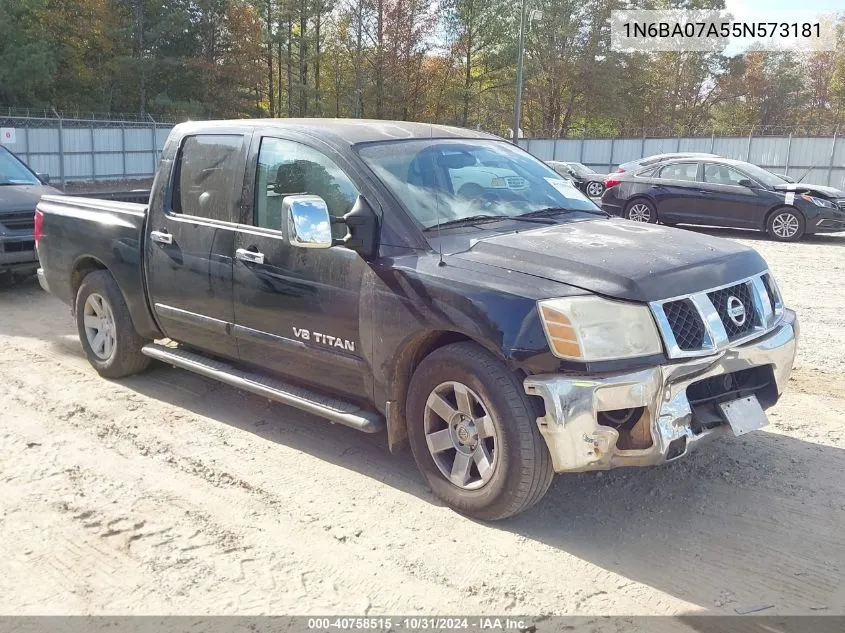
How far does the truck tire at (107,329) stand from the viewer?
5.71 meters

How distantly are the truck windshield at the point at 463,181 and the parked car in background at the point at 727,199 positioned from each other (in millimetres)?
10733

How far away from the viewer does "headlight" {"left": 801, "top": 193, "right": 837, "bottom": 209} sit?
46.3ft

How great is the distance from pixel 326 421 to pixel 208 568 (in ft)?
5.98

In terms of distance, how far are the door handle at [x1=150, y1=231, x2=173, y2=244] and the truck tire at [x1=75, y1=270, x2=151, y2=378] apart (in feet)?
2.16

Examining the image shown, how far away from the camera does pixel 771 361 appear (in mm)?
3893

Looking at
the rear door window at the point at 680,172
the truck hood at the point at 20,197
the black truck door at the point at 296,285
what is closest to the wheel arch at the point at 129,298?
the black truck door at the point at 296,285

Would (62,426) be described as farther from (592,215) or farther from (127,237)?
(592,215)

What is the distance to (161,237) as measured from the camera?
17.2 ft

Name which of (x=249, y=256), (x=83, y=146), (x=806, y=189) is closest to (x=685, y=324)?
(x=249, y=256)

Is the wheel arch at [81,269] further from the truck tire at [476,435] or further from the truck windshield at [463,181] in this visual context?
the truck tire at [476,435]

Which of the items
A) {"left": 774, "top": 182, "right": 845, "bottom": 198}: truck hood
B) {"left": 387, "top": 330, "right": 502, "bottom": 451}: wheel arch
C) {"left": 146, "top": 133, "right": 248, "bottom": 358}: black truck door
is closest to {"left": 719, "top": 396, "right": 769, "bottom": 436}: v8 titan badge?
{"left": 387, "top": 330, "right": 502, "bottom": 451}: wheel arch

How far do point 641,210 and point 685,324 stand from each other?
12848 millimetres

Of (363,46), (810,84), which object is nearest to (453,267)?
(363,46)

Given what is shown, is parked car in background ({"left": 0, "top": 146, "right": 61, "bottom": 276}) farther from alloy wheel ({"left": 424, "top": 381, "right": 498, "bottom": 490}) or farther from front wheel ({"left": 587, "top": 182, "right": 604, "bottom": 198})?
front wheel ({"left": 587, "top": 182, "right": 604, "bottom": 198})
